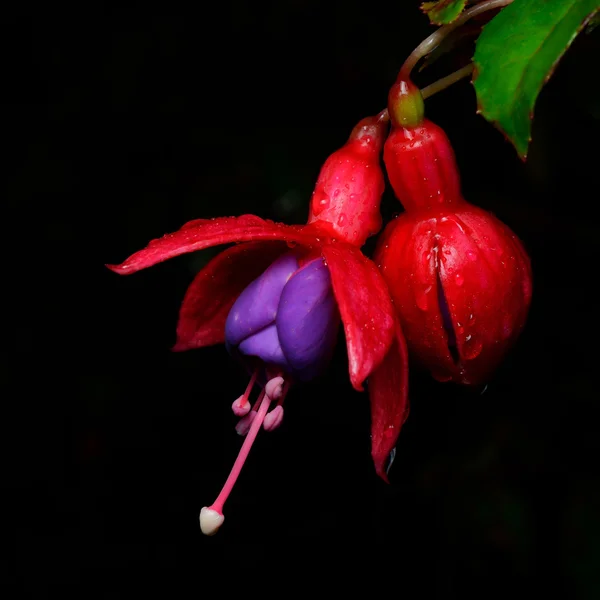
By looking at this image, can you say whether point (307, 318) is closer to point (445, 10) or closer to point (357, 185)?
point (357, 185)

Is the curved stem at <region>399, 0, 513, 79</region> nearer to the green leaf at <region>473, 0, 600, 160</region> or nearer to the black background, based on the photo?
the green leaf at <region>473, 0, 600, 160</region>

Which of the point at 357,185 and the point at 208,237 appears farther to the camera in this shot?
the point at 357,185

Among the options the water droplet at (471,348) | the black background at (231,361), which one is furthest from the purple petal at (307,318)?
the black background at (231,361)

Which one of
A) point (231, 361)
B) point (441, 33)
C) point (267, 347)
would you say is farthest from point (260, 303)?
point (231, 361)

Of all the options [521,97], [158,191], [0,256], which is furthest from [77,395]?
[521,97]

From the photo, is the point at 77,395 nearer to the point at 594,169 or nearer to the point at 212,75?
the point at 212,75

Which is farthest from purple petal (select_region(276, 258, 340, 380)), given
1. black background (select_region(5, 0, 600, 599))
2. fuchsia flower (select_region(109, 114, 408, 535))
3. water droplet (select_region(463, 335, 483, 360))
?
black background (select_region(5, 0, 600, 599))
